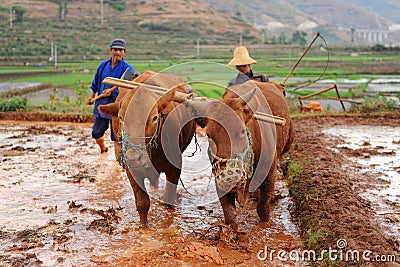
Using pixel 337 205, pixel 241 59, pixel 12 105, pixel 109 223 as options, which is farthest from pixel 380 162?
pixel 12 105

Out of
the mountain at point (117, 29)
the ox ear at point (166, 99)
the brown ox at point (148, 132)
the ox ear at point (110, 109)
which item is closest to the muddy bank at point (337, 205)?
the brown ox at point (148, 132)

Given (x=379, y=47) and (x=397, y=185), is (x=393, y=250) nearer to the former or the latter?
(x=397, y=185)

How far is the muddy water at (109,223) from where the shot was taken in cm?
513

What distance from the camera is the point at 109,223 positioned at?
6.15m

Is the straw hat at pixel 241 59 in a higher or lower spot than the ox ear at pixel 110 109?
higher

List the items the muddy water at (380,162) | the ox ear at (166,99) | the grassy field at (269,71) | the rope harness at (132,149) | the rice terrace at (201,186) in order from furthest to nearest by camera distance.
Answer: the grassy field at (269,71) < the muddy water at (380,162) < the ox ear at (166,99) < the rope harness at (132,149) < the rice terrace at (201,186)

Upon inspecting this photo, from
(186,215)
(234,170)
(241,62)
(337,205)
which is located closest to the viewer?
(234,170)

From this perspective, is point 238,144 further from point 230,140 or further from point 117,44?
point 117,44

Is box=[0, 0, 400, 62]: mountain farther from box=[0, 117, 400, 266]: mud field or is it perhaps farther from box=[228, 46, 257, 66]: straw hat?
box=[228, 46, 257, 66]: straw hat

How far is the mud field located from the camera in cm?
511

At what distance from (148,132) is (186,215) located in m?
1.64

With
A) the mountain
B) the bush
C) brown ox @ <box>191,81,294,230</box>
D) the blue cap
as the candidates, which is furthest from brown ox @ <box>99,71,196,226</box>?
the mountain

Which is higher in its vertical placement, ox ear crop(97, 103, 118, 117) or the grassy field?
ox ear crop(97, 103, 118, 117)

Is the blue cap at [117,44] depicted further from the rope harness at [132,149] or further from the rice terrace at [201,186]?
the rope harness at [132,149]
